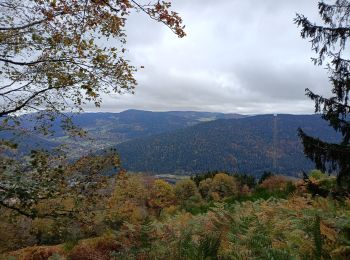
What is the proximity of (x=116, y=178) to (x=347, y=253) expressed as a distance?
14.9 ft

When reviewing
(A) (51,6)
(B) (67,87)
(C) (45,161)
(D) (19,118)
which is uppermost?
(A) (51,6)

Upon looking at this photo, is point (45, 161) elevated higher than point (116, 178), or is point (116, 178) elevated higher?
point (45, 161)

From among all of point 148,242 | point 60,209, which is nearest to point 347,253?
point 148,242

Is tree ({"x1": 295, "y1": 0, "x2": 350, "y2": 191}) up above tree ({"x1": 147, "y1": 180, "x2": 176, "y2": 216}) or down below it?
above

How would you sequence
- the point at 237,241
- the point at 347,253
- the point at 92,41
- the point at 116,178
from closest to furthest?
the point at 347,253 < the point at 237,241 < the point at 92,41 < the point at 116,178

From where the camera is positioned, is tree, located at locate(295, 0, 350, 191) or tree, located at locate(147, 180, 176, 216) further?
tree, located at locate(147, 180, 176, 216)

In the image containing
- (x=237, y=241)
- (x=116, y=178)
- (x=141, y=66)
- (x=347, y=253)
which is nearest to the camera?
(x=347, y=253)

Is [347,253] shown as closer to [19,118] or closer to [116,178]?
[116,178]

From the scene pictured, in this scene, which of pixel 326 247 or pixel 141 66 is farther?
pixel 141 66

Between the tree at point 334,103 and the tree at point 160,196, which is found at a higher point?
the tree at point 334,103

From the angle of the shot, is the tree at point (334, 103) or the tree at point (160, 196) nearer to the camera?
the tree at point (334, 103)

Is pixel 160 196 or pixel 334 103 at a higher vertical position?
pixel 334 103

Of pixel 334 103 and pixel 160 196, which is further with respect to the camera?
pixel 160 196

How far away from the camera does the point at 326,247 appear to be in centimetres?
402
